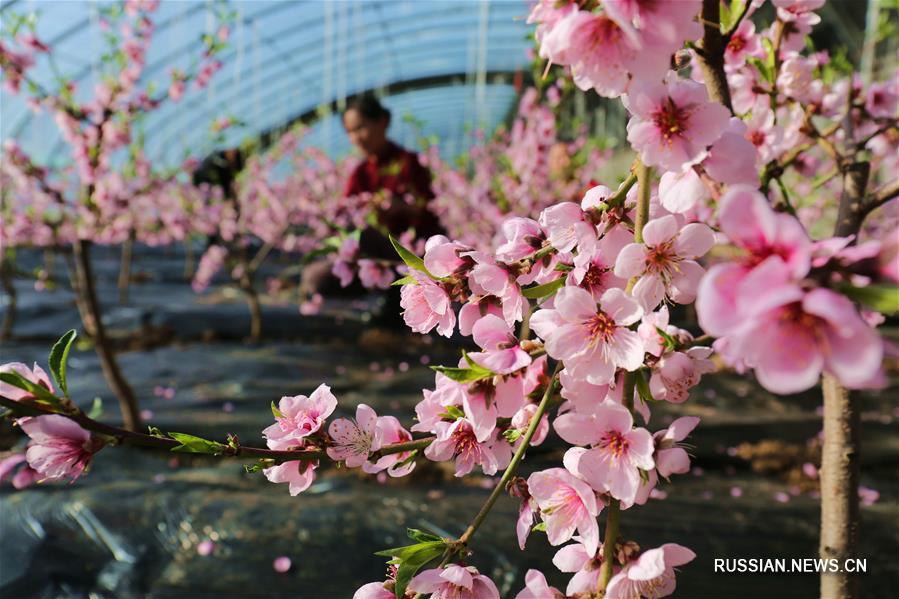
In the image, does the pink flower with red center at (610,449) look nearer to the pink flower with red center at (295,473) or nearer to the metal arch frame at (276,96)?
the pink flower with red center at (295,473)

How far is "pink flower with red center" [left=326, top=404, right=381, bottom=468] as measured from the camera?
A: 66cm

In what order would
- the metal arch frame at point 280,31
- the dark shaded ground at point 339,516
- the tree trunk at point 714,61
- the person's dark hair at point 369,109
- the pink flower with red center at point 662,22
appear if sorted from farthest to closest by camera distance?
the metal arch frame at point 280,31
the person's dark hair at point 369,109
the dark shaded ground at point 339,516
the tree trunk at point 714,61
the pink flower with red center at point 662,22

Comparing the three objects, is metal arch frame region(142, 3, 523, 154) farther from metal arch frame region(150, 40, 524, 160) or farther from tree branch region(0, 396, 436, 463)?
tree branch region(0, 396, 436, 463)

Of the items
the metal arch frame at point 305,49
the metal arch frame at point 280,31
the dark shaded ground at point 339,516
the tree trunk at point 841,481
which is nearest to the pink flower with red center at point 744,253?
the tree trunk at point 841,481

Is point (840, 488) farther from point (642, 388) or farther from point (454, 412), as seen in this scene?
point (454, 412)

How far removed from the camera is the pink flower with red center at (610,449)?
57 cm

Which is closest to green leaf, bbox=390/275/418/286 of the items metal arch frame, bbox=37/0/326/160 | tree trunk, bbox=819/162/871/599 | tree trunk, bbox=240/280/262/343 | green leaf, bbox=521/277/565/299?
green leaf, bbox=521/277/565/299

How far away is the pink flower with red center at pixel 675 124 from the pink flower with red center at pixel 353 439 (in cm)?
40

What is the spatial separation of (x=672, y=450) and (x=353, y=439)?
34 centimetres

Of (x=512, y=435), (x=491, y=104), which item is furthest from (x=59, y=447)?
(x=491, y=104)

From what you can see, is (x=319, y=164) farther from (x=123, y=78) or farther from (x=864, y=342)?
(x=864, y=342)

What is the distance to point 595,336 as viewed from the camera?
58cm

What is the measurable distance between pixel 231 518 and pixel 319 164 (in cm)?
751

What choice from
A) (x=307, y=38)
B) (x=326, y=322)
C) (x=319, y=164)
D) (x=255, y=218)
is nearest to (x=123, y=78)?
(x=326, y=322)
